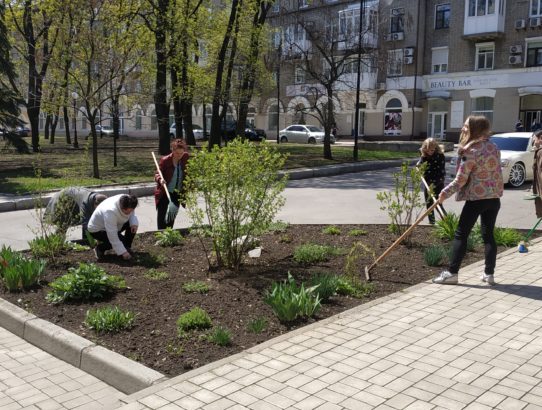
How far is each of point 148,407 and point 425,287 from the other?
136 inches

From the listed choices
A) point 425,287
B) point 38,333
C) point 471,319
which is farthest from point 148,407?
point 425,287

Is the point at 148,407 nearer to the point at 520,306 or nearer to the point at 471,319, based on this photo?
the point at 471,319

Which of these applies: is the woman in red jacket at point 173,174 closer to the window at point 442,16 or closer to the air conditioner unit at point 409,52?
the air conditioner unit at point 409,52

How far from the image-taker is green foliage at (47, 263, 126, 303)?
17.6ft

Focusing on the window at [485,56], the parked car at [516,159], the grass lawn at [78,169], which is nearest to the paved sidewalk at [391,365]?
the grass lawn at [78,169]

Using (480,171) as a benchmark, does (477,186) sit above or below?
below

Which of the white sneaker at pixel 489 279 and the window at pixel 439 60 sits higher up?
the window at pixel 439 60

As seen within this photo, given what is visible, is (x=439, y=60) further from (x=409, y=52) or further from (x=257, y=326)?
(x=257, y=326)

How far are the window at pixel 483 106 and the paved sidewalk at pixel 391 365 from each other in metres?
37.8

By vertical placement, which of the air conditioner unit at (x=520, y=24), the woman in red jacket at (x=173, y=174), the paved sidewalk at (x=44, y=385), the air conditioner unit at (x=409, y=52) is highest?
the air conditioner unit at (x=520, y=24)

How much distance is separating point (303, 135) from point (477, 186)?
37.3m

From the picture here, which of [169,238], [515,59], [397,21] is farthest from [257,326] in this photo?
[397,21]

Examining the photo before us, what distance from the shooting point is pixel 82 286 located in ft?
17.6

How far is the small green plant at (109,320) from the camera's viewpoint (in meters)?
Result: 4.62
